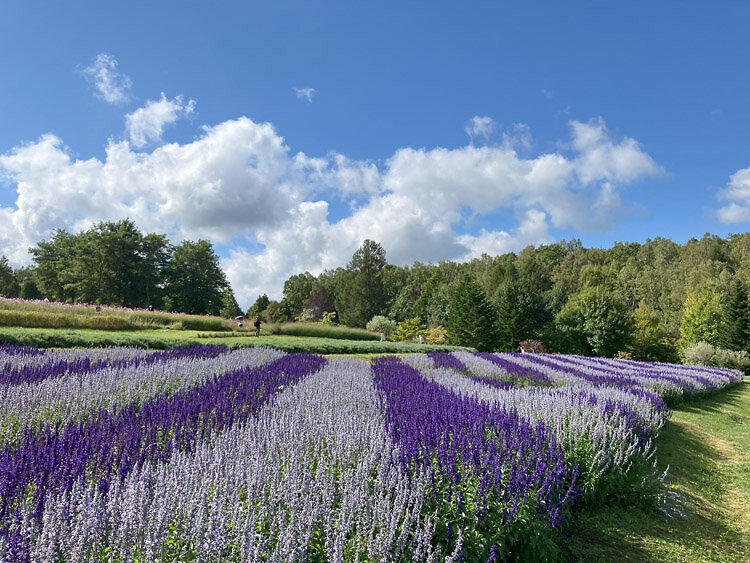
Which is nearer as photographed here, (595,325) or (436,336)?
(595,325)

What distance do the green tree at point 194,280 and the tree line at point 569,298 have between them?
12339 mm

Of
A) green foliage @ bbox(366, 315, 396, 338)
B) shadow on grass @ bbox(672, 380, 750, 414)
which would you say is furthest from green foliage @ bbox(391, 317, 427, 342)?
shadow on grass @ bbox(672, 380, 750, 414)

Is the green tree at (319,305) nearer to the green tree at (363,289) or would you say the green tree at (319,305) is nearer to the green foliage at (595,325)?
the green tree at (363,289)

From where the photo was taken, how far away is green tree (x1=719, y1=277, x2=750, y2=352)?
3359 centimetres

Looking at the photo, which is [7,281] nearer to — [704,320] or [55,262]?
[55,262]

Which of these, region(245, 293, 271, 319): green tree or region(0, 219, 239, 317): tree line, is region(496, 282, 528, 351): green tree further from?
region(245, 293, 271, 319): green tree

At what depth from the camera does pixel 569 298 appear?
148 ft

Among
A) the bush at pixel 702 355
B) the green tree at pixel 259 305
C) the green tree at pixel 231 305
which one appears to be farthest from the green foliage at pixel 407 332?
Result: the green tree at pixel 259 305

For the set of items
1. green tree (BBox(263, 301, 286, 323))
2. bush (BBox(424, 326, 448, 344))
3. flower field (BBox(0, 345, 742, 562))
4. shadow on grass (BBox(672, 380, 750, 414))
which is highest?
green tree (BBox(263, 301, 286, 323))

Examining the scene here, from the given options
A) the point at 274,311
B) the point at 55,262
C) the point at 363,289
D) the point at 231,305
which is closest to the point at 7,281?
the point at 55,262

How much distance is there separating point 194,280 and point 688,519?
170ft

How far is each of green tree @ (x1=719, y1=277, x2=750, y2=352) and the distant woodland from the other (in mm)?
87

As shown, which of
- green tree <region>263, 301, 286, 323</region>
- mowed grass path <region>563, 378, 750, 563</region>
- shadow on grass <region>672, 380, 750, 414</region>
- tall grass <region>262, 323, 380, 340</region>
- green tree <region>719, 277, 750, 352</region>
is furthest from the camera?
green tree <region>263, 301, 286, 323</region>

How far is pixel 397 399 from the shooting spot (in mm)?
6328
